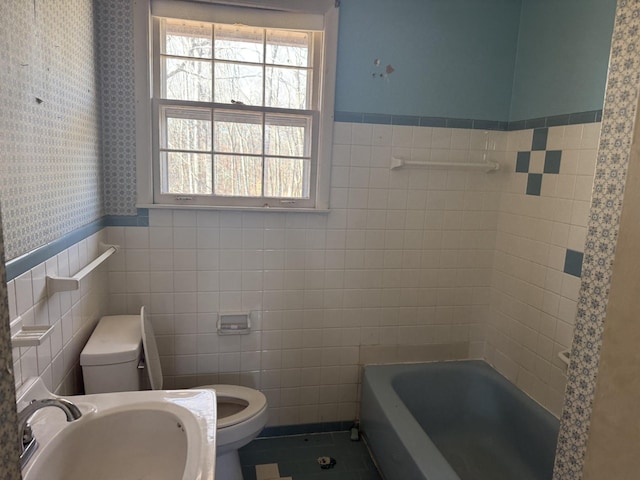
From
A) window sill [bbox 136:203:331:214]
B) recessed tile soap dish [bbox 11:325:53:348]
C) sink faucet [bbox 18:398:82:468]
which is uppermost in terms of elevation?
window sill [bbox 136:203:331:214]

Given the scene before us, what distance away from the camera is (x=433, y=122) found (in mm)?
2416

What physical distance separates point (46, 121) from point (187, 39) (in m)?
0.98

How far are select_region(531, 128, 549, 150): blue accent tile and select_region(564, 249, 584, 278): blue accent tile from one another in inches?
22.0

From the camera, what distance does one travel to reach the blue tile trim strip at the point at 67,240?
1204mm

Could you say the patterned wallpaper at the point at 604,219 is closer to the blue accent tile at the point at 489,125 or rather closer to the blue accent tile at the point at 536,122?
the blue accent tile at the point at 536,122

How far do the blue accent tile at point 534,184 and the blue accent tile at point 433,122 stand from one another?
0.54m

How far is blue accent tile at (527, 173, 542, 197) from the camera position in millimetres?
2271

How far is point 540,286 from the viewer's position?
2254 mm

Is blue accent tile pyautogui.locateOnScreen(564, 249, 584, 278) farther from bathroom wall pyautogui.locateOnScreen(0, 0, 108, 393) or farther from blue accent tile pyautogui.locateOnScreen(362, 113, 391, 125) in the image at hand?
bathroom wall pyautogui.locateOnScreen(0, 0, 108, 393)

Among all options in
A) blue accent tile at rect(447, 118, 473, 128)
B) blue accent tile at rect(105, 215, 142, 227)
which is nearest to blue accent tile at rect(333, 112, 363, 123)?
blue accent tile at rect(447, 118, 473, 128)


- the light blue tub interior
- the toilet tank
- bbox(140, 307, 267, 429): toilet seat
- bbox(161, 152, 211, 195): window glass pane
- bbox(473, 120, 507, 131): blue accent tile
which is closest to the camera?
the toilet tank

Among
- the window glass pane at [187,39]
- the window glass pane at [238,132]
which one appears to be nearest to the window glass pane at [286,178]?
the window glass pane at [238,132]

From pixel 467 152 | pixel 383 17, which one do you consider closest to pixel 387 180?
pixel 467 152

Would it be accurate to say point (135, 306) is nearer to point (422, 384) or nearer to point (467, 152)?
point (422, 384)
